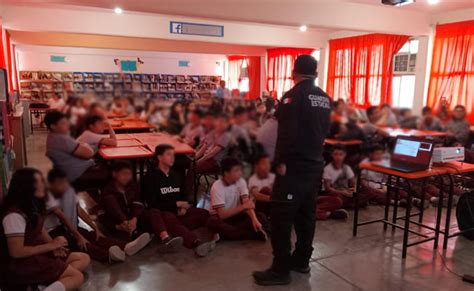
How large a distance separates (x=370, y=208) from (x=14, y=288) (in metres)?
4.23

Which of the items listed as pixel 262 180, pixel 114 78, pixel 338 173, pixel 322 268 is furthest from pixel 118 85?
pixel 322 268

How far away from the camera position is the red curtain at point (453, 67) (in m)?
1.21

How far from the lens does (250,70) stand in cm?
141

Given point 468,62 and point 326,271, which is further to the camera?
point 326,271

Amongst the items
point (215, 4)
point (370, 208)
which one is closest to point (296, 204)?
point (370, 208)

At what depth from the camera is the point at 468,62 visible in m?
1.23

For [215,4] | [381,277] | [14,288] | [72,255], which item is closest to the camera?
[14,288]

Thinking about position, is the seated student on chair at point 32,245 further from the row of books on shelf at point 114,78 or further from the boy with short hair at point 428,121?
the boy with short hair at point 428,121

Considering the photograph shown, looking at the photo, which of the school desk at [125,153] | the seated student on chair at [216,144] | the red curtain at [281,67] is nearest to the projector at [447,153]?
the red curtain at [281,67]

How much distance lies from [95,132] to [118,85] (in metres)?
0.14

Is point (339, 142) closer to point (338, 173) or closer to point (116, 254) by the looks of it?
point (338, 173)

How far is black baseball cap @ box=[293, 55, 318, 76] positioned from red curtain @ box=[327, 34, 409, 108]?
7cm

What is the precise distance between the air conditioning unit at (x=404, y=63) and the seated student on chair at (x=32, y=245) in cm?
113

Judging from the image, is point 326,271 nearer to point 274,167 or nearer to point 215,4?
point 274,167
